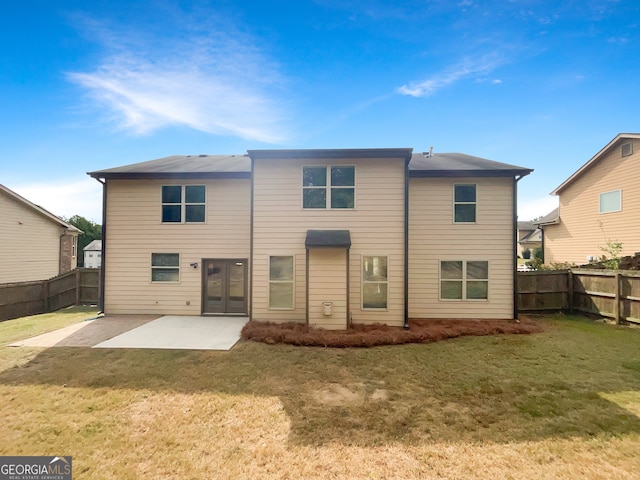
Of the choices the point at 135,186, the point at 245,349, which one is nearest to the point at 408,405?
the point at 245,349

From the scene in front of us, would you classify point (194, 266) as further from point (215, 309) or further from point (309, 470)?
point (309, 470)

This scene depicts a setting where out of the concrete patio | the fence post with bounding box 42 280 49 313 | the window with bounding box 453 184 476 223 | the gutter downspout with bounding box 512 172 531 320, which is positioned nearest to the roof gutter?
the concrete patio

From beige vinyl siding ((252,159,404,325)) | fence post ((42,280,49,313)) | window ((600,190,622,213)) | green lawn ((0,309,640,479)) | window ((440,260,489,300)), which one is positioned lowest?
green lawn ((0,309,640,479))

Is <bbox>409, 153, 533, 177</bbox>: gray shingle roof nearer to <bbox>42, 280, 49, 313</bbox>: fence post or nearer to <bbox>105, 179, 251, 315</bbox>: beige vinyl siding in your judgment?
<bbox>105, 179, 251, 315</bbox>: beige vinyl siding

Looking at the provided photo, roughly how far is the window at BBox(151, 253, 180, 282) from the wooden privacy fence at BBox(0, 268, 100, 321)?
3.26 m

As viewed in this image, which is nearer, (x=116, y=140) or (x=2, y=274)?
(x=2, y=274)

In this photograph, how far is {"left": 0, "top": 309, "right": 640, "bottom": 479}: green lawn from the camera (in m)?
2.84

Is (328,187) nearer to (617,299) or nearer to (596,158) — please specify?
(617,299)

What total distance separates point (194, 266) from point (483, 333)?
384 inches

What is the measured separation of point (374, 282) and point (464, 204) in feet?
14.3

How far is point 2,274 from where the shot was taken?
1348cm

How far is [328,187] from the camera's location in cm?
844

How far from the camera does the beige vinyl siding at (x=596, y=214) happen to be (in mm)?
12389

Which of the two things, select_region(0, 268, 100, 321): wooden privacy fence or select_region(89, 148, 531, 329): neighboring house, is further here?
select_region(0, 268, 100, 321): wooden privacy fence
